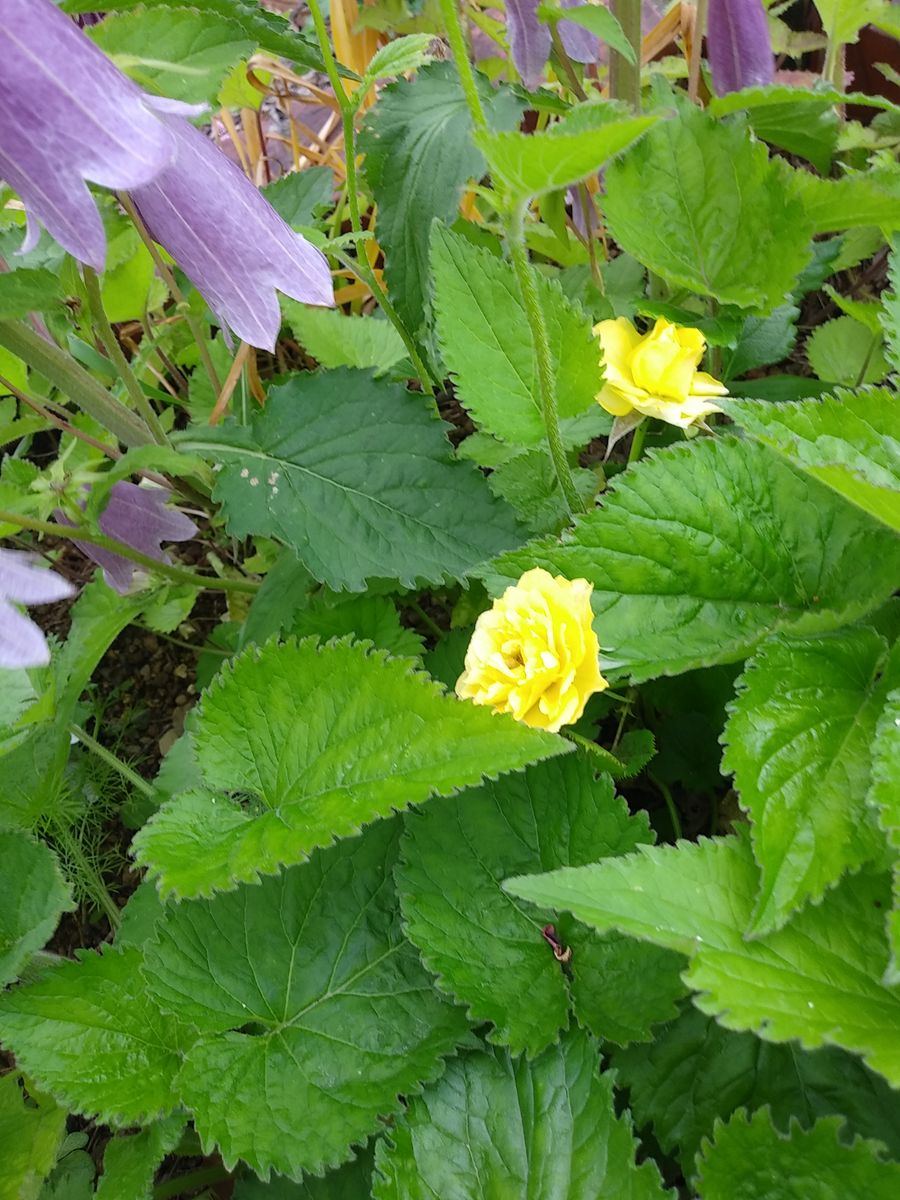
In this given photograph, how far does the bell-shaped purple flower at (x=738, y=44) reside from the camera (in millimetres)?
751

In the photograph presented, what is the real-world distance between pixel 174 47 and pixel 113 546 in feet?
1.20

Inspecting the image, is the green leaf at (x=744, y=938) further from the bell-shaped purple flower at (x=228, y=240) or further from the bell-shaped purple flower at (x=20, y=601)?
the bell-shaped purple flower at (x=228, y=240)

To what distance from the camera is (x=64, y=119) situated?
375 millimetres

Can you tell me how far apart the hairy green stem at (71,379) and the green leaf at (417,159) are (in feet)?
0.81

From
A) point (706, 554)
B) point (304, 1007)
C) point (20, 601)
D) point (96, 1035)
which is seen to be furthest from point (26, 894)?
point (706, 554)

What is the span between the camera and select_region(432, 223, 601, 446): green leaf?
61cm

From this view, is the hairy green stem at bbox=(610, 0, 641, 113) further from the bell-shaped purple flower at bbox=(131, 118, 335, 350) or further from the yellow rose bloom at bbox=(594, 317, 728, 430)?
the bell-shaped purple flower at bbox=(131, 118, 335, 350)

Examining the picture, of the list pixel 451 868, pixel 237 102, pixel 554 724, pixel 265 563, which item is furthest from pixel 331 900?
A: pixel 237 102

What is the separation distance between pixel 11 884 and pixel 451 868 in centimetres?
37

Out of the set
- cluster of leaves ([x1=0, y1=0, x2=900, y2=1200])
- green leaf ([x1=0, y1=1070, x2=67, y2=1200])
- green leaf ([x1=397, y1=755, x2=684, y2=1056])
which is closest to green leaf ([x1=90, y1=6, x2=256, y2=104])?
cluster of leaves ([x1=0, y1=0, x2=900, y2=1200])

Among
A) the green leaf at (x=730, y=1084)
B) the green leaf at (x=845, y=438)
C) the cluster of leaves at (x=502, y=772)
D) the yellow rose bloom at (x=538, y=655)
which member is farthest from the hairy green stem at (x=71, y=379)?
the green leaf at (x=730, y=1084)

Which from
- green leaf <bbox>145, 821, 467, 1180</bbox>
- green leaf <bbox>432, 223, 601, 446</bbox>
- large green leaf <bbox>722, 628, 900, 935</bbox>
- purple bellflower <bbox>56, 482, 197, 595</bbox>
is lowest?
green leaf <bbox>145, 821, 467, 1180</bbox>

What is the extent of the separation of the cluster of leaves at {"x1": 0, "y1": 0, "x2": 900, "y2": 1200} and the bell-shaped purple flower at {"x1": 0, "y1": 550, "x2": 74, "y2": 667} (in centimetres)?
17

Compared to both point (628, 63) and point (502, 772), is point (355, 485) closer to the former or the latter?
point (502, 772)
